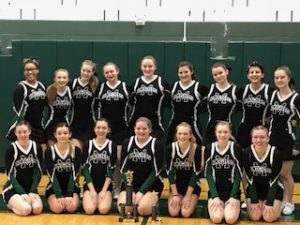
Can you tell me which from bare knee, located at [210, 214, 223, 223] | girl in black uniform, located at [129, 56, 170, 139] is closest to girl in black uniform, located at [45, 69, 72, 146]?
girl in black uniform, located at [129, 56, 170, 139]

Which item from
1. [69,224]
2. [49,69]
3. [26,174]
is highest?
[49,69]

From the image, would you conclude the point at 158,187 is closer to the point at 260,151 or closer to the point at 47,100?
the point at 260,151

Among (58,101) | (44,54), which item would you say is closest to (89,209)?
(58,101)

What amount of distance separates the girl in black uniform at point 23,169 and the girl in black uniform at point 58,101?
49 cm

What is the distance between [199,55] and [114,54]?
47.8 inches

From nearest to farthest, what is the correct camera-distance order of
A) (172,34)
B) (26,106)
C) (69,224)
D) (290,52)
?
(69,224) → (26,106) → (290,52) → (172,34)

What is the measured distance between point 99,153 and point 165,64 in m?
2.08

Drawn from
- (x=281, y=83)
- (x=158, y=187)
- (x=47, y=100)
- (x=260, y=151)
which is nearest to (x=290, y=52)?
(x=281, y=83)

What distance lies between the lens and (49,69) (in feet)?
25.3

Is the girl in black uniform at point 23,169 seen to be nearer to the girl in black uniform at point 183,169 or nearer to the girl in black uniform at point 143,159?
the girl in black uniform at point 143,159

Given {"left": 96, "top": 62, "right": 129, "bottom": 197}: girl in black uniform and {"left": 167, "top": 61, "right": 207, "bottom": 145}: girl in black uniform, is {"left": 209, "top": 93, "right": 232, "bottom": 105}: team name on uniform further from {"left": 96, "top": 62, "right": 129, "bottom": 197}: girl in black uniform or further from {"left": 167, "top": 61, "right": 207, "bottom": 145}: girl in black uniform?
Answer: {"left": 96, "top": 62, "right": 129, "bottom": 197}: girl in black uniform

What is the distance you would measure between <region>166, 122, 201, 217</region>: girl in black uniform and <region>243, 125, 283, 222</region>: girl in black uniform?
0.56m

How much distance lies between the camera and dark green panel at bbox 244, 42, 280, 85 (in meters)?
7.44

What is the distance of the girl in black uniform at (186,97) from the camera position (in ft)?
20.7
